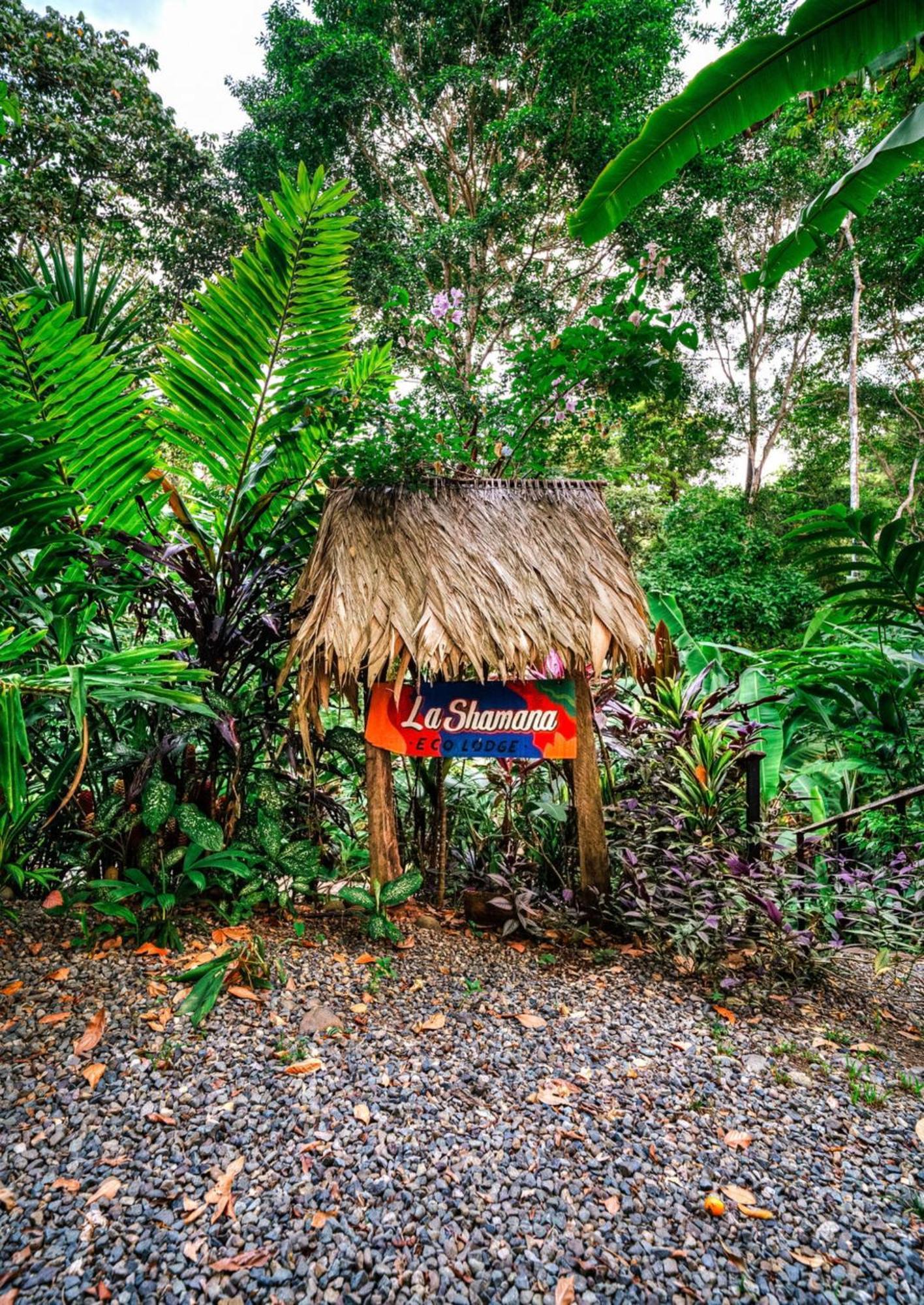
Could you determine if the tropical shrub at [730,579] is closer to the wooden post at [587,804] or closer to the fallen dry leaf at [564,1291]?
the wooden post at [587,804]

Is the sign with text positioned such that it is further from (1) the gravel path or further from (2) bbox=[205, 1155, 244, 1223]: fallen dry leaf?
(2) bbox=[205, 1155, 244, 1223]: fallen dry leaf

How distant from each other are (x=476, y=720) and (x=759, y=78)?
2.29m

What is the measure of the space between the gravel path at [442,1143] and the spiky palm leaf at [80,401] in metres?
1.61

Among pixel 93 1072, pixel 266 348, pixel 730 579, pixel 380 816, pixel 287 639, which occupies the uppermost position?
pixel 730 579

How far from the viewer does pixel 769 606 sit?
8.64 m

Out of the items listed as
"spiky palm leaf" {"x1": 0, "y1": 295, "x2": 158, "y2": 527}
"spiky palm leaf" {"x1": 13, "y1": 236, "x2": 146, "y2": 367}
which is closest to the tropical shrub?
"spiky palm leaf" {"x1": 13, "y1": 236, "x2": 146, "y2": 367}

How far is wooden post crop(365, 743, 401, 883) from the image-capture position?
9.03 feet

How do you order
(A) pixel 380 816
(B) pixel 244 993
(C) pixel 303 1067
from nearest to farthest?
(C) pixel 303 1067, (B) pixel 244 993, (A) pixel 380 816

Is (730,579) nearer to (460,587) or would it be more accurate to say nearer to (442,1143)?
(460,587)

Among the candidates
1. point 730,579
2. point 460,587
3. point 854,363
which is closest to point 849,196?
point 460,587

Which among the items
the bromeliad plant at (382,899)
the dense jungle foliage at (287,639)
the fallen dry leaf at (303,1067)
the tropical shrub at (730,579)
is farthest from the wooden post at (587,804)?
the tropical shrub at (730,579)

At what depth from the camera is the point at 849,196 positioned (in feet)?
7.27

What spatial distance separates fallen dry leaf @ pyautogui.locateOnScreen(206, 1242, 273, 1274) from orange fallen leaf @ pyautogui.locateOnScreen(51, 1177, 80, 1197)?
0.30 meters

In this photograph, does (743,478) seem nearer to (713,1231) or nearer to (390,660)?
(390,660)
